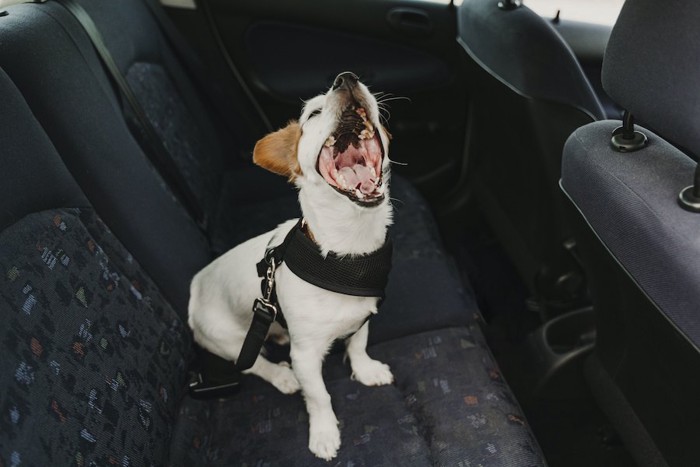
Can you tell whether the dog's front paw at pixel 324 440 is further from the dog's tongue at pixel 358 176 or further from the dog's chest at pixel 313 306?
the dog's tongue at pixel 358 176

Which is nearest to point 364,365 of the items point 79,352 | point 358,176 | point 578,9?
point 358,176

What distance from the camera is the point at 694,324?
3.58 ft

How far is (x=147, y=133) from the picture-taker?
1979mm

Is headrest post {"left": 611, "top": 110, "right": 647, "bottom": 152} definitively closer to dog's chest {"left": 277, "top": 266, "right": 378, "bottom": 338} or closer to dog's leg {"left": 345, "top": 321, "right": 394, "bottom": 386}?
dog's chest {"left": 277, "top": 266, "right": 378, "bottom": 338}

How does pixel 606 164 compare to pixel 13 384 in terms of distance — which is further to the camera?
pixel 606 164

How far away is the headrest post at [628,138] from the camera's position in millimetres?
1284

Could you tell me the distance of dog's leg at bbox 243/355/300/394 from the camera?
5.83ft

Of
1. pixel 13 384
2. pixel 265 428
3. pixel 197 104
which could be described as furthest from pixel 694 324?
pixel 197 104

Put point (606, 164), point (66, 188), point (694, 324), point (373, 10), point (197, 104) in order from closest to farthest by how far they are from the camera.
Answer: point (694, 324) < point (606, 164) < point (66, 188) < point (197, 104) < point (373, 10)

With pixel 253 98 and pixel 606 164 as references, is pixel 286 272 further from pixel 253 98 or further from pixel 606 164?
pixel 253 98

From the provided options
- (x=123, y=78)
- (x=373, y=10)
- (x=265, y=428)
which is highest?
(x=123, y=78)

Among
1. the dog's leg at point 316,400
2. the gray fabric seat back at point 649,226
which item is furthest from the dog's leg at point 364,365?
the gray fabric seat back at point 649,226

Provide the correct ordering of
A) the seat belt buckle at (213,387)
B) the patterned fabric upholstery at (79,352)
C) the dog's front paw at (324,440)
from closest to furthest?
the patterned fabric upholstery at (79,352) → the dog's front paw at (324,440) → the seat belt buckle at (213,387)

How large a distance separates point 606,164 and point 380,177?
1.65ft
